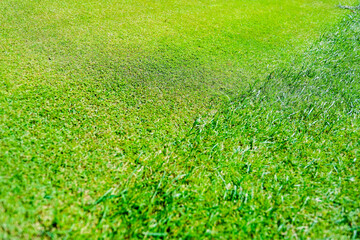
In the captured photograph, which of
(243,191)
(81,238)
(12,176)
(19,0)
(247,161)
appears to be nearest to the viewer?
(81,238)

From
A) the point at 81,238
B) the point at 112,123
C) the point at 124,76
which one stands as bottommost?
the point at 81,238

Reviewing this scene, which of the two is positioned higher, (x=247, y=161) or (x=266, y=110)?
(x=266, y=110)

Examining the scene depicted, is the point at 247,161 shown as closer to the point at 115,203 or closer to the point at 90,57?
the point at 115,203

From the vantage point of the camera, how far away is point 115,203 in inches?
54.4

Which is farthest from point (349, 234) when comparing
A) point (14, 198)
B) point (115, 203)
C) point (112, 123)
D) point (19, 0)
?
point (19, 0)

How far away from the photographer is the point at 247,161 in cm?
179

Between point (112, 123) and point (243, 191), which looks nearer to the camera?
point (243, 191)

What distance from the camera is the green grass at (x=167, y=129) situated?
53.3 inches

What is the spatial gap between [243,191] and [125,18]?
271cm

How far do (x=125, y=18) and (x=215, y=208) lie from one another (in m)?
2.75

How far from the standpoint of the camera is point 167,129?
190 cm

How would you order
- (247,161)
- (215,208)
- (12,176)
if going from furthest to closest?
1. (247,161)
2. (215,208)
3. (12,176)

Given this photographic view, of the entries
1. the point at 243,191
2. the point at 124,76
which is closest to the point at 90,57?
the point at 124,76

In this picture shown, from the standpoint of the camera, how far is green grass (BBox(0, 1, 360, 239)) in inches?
53.3
